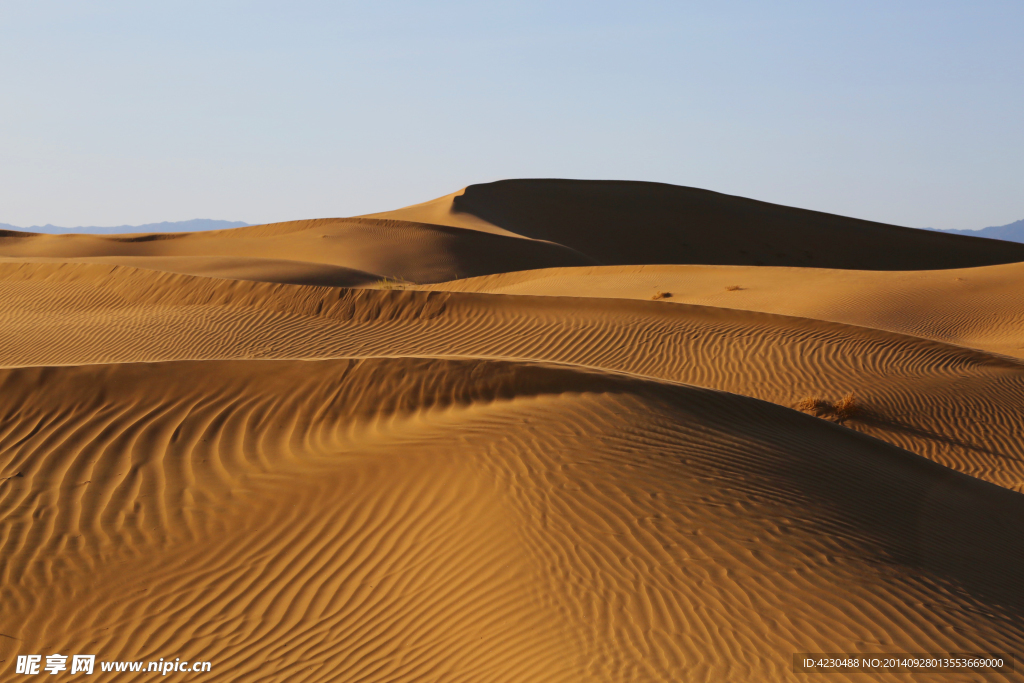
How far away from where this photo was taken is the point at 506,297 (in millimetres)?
14203

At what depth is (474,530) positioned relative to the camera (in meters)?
5.33

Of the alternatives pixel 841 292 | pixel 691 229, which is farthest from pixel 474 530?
pixel 691 229

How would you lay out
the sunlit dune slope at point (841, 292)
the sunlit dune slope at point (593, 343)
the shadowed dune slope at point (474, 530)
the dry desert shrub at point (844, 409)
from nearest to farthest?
the shadowed dune slope at point (474, 530), the dry desert shrub at point (844, 409), the sunlit dune slope at point (593, 343), the sunlit dune slope at point (841, 292)

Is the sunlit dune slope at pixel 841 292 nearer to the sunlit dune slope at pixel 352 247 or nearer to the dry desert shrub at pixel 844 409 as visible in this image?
the dry desert shrub at pixel 844 409

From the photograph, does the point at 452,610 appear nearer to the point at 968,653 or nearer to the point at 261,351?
the point at 968,653

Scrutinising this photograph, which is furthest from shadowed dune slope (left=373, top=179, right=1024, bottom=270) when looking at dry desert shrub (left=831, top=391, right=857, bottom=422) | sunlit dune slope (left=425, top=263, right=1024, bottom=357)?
dry desert shrub (left=831, top=391, right=857, bottom=422)

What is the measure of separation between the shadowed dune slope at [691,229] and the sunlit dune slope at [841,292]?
18.4 m

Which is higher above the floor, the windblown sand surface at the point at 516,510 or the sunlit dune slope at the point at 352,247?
the sunlit dune slope at the point at 352,247

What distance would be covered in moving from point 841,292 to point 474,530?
47.7 feet

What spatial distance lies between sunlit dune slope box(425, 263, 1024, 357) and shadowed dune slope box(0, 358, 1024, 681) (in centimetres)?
911

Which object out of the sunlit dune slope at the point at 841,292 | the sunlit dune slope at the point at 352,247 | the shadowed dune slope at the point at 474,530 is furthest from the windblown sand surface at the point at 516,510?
the sunlit dune slope at the point at 352,247

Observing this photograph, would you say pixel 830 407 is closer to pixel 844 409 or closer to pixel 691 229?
pixel 844 409

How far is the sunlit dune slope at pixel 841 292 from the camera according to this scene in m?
15.9

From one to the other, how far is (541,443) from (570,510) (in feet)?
3.10
